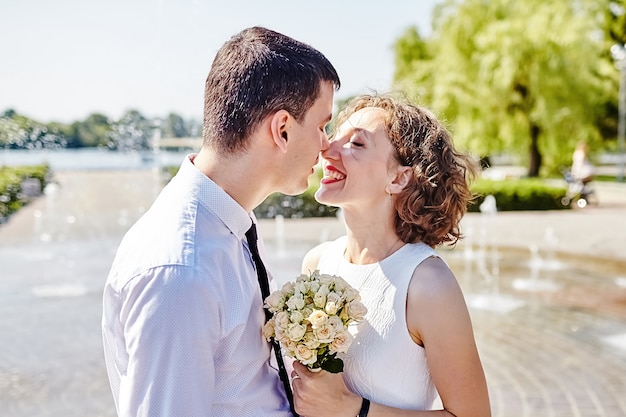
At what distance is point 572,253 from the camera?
12391 millimetres

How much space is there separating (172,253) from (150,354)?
0.73 feet

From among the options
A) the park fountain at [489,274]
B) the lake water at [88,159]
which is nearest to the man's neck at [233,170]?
the park fountain at [489,274]

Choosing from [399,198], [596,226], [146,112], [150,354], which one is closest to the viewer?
[150,354]

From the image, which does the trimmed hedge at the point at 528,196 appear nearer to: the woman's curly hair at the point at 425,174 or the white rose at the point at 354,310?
the woman's curly hair at the point at 425,174

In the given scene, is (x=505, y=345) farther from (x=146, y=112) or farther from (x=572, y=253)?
(x=146, y=112)

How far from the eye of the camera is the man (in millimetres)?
1538

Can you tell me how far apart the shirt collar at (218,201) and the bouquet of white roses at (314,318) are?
214 mm

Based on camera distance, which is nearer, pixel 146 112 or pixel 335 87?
pixel 335 87

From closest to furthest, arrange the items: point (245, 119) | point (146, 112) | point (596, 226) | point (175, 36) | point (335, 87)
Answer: point (245, 119), point (335, 87), point (175, 36), point (596, 226), point (146, 112)

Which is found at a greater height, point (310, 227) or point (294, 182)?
point (294, 182)

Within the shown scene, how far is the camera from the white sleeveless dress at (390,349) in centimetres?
216

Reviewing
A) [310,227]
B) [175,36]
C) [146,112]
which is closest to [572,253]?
[310,227]

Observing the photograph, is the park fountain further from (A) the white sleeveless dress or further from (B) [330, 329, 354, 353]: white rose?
(B) [330, 329, 354, 353]: white rose

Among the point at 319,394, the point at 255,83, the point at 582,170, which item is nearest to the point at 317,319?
the point at 319,394
